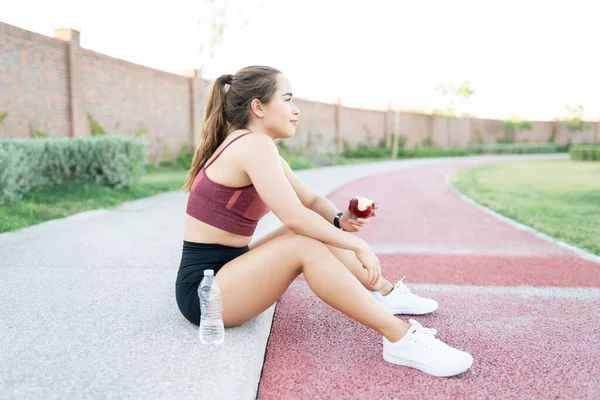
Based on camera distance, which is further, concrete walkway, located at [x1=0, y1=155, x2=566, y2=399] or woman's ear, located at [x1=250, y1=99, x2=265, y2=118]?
woman's ear, located at [x1=250, y1=99, x2=265, y2=118]

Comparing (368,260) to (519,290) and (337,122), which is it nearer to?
(519,290)

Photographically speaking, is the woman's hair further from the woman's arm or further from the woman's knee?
the woman's knee

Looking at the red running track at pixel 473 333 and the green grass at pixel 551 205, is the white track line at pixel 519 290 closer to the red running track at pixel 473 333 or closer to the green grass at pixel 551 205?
the red running track at pixel 473 333

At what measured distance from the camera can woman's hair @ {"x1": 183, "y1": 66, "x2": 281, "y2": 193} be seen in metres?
2.84

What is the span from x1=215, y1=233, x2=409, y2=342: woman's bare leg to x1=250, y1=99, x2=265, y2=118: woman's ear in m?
0.67

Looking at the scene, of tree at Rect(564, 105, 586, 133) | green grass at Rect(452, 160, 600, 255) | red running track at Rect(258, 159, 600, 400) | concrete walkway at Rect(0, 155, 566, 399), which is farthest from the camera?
tree at Rect(564, 105, 586, 133)

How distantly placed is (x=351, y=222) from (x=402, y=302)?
657 millimetres

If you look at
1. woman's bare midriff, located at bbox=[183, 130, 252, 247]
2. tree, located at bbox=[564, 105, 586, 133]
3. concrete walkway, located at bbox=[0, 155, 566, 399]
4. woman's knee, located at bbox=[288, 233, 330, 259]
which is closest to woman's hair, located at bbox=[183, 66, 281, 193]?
woman's bare midriff, located at bbox=[183, 130, 252, 247]

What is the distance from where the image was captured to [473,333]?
3246mm

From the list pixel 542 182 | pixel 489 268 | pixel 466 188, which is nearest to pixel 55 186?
pixel 489 268

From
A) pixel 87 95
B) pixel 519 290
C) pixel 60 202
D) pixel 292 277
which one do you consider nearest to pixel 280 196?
pixel 292 277

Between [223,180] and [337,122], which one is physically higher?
[337,122]

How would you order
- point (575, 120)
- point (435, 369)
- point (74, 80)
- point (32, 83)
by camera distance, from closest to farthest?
point (435, 369) → point (32, 83) → point (74, 80) → point (575, 120)

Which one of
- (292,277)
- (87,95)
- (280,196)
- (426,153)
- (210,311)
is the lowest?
(210,311)
